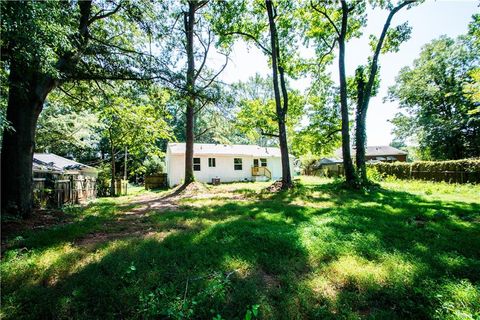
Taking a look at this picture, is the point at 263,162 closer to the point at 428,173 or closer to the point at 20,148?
the point at 428,173

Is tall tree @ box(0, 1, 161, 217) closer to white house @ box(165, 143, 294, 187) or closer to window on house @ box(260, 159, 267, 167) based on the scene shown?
white house @ box(165, 143, 294, 187)

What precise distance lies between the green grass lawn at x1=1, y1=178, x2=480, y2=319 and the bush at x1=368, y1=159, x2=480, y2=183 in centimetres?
1157

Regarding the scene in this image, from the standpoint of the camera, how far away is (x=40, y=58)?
3766 millimetres

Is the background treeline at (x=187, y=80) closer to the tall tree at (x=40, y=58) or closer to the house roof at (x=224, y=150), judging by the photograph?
the tall tree at (x=40, y=58)

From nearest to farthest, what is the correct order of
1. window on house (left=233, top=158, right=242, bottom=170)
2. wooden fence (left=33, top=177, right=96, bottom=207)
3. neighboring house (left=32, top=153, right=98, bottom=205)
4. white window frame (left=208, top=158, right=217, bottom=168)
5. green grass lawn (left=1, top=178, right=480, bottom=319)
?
1. green grass lawn (left=1, top=178, right=480, bottom=319)
2. wooden fence (left=33, top=177, right=96, bottom=207)
3. neighboring house (left=32, top=153, right=98, bottom=205)
4. white window frame (left=208, top=158, right=217, bottom=168)
5. window on house (left=233, top=158, right=242, bottom=170)

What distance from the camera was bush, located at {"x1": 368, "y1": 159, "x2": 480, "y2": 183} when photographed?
1335cm

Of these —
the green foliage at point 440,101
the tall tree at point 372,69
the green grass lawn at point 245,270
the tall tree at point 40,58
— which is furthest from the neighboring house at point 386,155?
the tall tree at point 40,58

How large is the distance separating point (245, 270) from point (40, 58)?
4701mm

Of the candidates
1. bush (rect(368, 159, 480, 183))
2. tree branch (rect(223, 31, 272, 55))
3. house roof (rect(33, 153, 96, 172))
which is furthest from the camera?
bush (rect(368, 159, 480, 183))

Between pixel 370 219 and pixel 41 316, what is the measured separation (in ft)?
19.8

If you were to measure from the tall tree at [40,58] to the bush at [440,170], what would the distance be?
17941 mm

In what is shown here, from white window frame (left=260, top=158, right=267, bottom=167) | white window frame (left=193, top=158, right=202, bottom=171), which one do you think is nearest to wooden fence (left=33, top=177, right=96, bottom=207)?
white window frame (left=193, top=158, right=202, bottom=171)

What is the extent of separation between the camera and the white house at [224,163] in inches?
794

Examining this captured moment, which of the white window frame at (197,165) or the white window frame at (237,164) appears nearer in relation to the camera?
the white window frame at (197,165)
